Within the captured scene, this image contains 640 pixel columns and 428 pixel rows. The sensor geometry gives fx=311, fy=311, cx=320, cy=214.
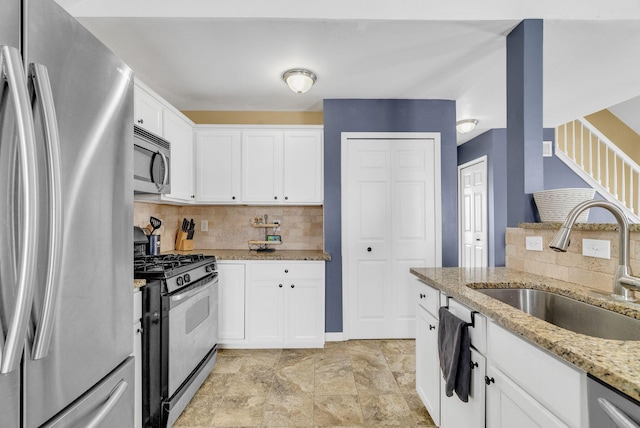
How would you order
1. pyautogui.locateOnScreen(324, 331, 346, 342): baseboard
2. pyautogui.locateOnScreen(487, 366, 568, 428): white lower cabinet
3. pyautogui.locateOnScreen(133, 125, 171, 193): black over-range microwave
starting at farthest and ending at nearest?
pyautogui.locateOnScreen(324, 331, 346, 342): baseboard
pyautogui.locateOnScreen(133, 125, 171, 193): black over-range microwave
pyautogui.locateOnScreen(487, 366, 568, 428): white lower cabinet

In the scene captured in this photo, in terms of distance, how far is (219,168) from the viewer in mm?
3248

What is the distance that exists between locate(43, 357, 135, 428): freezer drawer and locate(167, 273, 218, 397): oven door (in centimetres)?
76

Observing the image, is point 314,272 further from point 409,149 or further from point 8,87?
point 8,87

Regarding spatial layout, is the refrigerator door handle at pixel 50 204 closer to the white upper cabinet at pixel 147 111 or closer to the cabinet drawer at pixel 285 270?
the white upper cabinet at pixel 147 111

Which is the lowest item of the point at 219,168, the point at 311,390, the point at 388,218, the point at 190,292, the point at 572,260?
the point at 311,390

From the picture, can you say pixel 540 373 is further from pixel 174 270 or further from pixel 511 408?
pixel 174 270

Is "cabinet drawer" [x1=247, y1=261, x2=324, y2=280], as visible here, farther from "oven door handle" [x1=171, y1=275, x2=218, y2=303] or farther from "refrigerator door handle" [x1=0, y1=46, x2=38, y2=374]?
"refrigerator door handle" [x1=0, y1=46, x2=38, y2=374]

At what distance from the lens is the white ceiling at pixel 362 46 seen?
197 cm

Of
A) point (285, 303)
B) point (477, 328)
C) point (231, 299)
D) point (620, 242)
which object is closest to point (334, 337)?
point (285, 303)

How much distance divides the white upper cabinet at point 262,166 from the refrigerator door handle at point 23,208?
2.59 m

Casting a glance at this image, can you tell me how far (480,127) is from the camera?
4336mm

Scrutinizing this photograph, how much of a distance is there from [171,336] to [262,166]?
187 cm

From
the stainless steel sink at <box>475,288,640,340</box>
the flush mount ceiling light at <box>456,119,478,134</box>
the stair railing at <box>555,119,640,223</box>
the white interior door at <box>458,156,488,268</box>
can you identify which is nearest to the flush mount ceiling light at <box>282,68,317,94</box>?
the stainless steel sink at <box>475,288,640,340</box>

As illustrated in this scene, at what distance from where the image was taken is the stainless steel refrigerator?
2.10 ft
